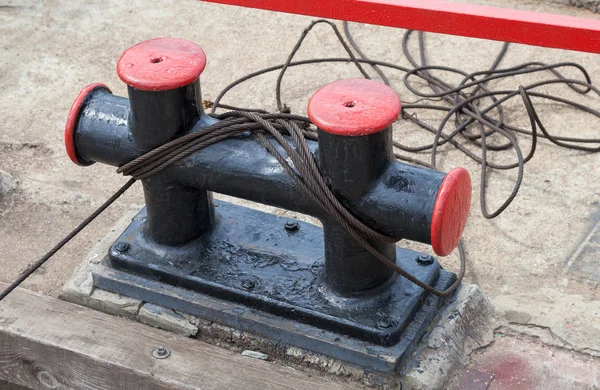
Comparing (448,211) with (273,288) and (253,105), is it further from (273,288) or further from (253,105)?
(253,105)

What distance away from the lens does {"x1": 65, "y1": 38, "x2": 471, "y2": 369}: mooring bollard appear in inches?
82.3

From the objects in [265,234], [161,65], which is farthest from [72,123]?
[265,234]

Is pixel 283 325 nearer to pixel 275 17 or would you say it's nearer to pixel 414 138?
pixel 414 138

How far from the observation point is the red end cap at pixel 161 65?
220cm

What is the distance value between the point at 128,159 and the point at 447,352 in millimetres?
939

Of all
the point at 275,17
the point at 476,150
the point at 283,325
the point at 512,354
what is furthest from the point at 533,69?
the point at 283,325

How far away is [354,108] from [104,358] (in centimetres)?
90

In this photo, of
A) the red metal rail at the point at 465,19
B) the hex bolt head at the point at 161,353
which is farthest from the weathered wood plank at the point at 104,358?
the red metal rail at the point at 465,19

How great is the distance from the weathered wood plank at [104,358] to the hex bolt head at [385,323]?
17cm

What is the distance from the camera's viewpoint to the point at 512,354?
94.7 inches

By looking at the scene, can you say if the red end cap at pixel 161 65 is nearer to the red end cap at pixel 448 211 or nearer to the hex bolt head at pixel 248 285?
the hex bolt head at pixel 248 285

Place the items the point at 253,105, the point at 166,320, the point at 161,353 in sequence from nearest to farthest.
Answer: the point at 161,353 → the point at 166,320 → the point at 253,105

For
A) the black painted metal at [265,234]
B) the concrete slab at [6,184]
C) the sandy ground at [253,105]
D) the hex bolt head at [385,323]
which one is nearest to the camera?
the black painted metal at [265,234]

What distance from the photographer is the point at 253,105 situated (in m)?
3.58
